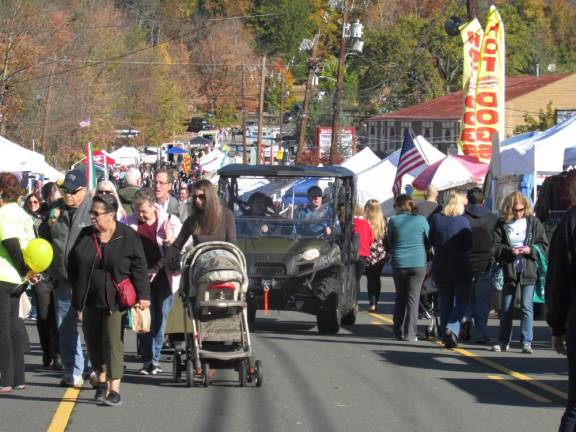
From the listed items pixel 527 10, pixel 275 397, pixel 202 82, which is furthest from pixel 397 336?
pixel 202 82

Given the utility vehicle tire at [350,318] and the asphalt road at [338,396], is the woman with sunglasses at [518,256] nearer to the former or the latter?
the asphalt road at [338,396]

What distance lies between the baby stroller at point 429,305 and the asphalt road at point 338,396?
96cm

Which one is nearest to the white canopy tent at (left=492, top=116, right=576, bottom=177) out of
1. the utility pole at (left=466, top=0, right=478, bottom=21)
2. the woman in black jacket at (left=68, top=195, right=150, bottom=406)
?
the utility pole at (left=466, top=0, right=478, bottom=21)

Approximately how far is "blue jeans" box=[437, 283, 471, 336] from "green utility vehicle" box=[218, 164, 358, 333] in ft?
5.24

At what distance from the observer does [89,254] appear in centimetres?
954

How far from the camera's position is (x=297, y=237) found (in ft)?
51.7

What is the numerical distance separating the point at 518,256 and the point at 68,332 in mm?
5360

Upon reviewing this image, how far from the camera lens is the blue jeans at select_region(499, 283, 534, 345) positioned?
13469mm

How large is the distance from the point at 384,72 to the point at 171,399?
85.1 metres

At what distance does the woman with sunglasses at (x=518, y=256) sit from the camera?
13461 mm

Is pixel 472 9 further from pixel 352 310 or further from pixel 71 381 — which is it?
pixel 71 381

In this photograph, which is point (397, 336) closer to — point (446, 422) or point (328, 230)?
point (328, 230)

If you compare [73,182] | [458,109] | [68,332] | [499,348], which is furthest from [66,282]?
[458,109]

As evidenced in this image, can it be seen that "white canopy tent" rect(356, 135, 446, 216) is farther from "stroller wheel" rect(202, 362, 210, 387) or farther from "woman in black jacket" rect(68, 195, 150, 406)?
"woman in black jacket" rect(68, 195, 150, 406)
